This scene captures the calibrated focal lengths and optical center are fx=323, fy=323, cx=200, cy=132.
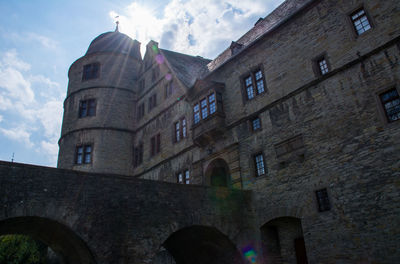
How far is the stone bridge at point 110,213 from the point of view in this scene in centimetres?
1021

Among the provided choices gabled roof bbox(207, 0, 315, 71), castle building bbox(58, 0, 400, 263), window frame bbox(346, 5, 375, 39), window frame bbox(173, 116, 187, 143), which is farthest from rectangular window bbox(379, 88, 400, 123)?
window frame bbox(173, 116, 187, 143)

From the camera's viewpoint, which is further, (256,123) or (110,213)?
(256,123)

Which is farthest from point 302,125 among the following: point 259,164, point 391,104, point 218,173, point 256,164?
point 218,173

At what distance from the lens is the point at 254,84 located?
1709 cm

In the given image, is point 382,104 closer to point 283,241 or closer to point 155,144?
point 283,241

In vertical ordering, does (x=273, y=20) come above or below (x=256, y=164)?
above

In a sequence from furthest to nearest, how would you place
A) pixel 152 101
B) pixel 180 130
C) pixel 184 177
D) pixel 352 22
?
1. pixel 152 101
2. pixel 180 130
3. pixel 184 177
4. pixel 352 22

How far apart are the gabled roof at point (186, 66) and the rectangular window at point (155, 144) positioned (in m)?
4.63

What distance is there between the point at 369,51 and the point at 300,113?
3.62 m

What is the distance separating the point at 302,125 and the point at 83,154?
1725 centimetres

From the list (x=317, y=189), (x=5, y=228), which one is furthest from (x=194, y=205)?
(x=5, y=228)

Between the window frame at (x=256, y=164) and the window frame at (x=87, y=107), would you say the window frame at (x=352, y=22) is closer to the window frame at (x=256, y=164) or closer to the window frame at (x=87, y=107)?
the window frame at (x=256, y=164)

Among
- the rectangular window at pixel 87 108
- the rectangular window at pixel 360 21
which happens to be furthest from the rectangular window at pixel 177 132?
the rectangular window at pixel 360 21

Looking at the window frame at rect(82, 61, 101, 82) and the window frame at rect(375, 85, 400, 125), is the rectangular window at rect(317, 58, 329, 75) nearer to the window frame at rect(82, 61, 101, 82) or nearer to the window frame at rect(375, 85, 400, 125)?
the window frame at rect(375, 85, 400, 125)
